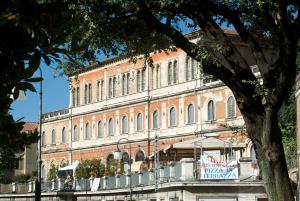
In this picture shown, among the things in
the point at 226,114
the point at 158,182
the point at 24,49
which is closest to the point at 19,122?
the point at 24,49

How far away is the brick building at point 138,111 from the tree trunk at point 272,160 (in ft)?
130

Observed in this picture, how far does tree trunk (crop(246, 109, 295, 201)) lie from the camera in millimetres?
12961

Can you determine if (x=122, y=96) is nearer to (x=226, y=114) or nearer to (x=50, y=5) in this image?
(x=226, y=114)

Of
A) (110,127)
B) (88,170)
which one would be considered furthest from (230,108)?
(110,127)

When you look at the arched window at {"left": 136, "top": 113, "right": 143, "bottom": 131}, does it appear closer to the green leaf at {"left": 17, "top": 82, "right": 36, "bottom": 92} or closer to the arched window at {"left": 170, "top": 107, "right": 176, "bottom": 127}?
the arched window at {"left": 170, "top": 107, "right": 176, "bottom": 127}

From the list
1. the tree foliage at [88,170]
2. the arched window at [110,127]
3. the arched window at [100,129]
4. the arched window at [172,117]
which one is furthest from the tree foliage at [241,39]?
the arched window at [100,129]

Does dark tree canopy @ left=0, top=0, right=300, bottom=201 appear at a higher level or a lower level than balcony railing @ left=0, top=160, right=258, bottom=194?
higher

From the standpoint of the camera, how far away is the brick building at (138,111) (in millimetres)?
62844

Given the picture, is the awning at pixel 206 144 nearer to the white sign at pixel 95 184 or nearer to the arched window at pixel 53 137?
the white sign at pixel 95 184

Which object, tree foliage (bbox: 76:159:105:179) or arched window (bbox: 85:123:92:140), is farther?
arched window (bbox: 85:123:92:140)

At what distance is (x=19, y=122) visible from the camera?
574cm

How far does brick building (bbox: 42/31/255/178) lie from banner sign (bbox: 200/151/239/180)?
15147 millimetres

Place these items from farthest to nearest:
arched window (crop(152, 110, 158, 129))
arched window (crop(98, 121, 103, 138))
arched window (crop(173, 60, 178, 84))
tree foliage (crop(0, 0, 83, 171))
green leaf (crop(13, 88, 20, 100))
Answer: arched window (crop(98, 121, 103, 138)) → arched window (crop(152, 110, 158, 129)) → arched window (crop(173, 60, 178, 84)) → green leaf (crop(13, 88, 20, 100)) → tree foliage (crop(0, 0, 83, 171))

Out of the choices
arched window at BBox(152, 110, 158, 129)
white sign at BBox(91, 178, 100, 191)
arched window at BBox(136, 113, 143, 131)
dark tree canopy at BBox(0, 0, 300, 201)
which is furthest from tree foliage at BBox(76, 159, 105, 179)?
dark tree canopy at BBox(0, 0, 300, 201)
